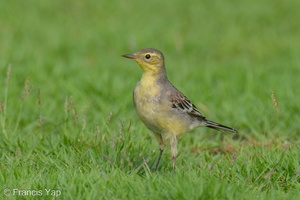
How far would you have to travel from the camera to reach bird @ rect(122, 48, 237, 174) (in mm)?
6457

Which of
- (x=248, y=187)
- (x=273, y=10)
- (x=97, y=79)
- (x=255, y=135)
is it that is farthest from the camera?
(x=273, y=10)

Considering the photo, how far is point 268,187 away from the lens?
5797mm

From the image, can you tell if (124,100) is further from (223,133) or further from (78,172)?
(78,172)

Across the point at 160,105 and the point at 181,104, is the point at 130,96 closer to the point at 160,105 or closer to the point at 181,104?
the point at 181,104

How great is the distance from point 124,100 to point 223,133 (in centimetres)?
184

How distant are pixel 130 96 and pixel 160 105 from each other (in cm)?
321

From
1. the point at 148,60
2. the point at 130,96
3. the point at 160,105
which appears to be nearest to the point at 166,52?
the point at 130,96

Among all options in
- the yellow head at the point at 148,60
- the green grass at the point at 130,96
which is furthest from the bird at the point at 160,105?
the green grass at the point at 130,96

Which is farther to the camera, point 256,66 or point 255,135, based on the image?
point 256,66

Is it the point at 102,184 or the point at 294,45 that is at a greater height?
the point at 294,45

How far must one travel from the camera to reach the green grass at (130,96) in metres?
5.68

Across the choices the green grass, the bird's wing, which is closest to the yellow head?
the bird's wing

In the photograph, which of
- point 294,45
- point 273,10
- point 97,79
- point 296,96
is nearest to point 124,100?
point 97,79

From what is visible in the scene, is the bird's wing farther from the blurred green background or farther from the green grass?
the blurred green background
